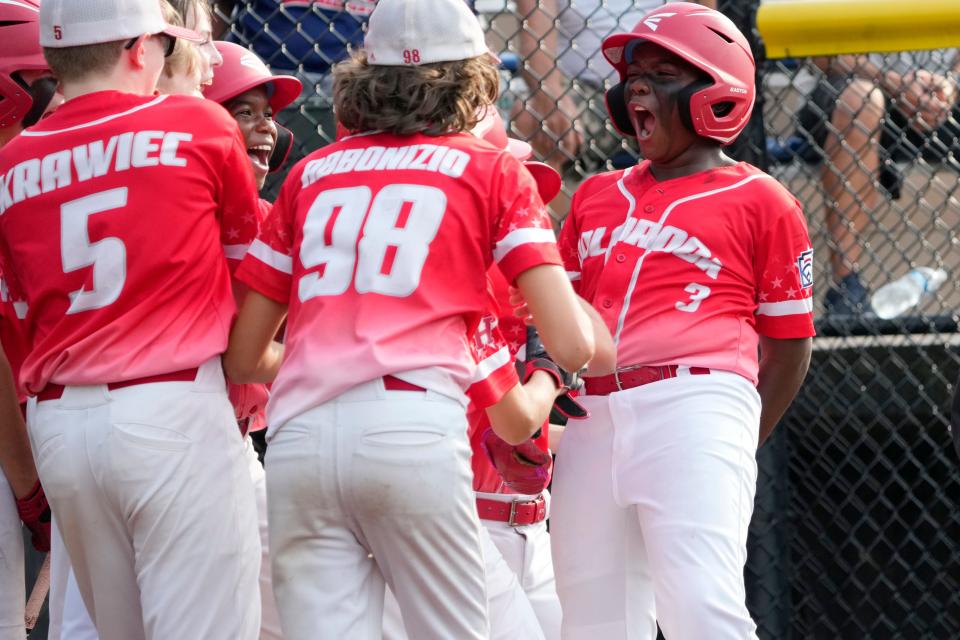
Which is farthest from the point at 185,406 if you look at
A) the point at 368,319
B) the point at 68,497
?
the point at 368,319

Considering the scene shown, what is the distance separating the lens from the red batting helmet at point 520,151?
8.71ft

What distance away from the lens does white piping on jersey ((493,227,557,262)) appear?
2080mm

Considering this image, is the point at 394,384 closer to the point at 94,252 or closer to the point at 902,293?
the point at 94,252

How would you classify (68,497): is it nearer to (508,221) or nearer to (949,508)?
(508,221)

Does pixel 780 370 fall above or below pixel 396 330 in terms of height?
below

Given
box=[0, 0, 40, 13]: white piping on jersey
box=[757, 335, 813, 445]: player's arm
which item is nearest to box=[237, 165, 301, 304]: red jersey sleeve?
box=[0, 0, 40, 13]: white piping on jersey

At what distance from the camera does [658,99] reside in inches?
109

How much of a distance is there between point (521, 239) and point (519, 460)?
0.45 m

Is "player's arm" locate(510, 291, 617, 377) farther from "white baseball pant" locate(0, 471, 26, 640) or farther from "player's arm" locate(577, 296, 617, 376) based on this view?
"white baseball pant" locate(0, 471, 26, 640)

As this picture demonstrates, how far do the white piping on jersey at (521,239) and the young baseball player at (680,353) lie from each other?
23.9 inches

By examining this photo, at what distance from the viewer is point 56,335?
2.23 metres

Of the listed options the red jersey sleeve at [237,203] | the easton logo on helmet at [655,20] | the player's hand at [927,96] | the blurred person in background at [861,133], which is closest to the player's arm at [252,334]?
the red jersey sleeve at [237,203]

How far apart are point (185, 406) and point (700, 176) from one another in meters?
1.21

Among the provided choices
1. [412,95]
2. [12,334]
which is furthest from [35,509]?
[412,95]
